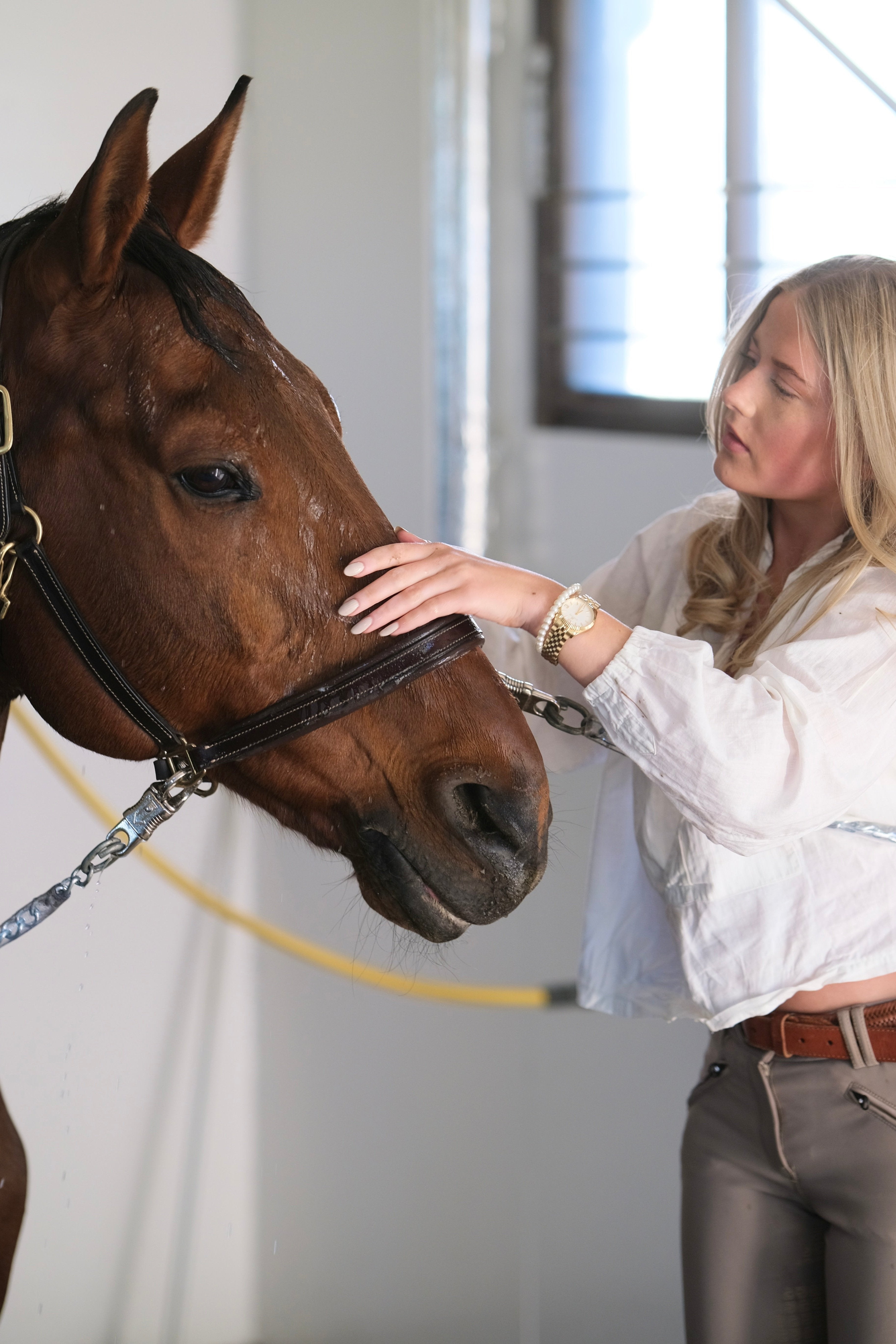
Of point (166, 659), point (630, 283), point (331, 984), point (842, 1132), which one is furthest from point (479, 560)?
point (630, 283)

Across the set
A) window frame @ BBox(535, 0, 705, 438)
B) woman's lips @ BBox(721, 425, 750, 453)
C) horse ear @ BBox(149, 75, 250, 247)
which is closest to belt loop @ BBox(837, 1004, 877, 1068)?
woman's lips @ BBox(721, 425, 750, 453)

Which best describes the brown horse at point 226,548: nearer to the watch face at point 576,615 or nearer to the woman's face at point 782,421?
the watch face at point 576,615

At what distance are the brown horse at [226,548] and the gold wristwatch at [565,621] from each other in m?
0.07

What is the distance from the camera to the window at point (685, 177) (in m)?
1.91

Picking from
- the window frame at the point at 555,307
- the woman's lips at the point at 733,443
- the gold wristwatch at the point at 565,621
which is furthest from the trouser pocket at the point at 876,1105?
the window frame at the point at 555,307

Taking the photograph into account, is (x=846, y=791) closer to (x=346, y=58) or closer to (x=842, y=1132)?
(x=842, y=1132)

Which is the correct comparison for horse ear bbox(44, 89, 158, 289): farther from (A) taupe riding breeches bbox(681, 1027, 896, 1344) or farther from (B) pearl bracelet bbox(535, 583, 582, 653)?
(A) taupe riding breeches bbox(681, 1027, 896, 1344)

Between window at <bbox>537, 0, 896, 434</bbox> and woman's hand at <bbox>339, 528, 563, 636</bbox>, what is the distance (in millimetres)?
1311

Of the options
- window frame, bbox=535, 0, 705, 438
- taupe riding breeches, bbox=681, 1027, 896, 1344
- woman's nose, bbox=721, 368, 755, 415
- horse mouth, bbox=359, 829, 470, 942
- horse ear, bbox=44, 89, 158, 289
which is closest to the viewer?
horse ear, bbox=44, 89, 158, 289

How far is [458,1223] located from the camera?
91.2 inches

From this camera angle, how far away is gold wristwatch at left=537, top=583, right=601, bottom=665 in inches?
38.0

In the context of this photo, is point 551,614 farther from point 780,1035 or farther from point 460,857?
point 780,1035

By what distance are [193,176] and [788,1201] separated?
3.83ft

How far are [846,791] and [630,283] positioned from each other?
1.71 metres
